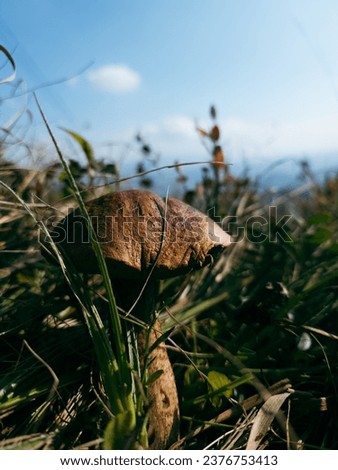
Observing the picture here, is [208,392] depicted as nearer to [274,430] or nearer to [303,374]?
[274,430]

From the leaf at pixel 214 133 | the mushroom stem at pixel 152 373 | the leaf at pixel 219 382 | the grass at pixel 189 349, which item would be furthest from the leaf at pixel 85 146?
the leaf at pixel 219 382

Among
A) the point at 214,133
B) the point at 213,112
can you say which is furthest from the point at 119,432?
the point at 213,112

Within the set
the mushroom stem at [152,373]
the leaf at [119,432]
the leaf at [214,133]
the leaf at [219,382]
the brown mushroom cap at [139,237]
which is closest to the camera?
the leaf at [119,432]

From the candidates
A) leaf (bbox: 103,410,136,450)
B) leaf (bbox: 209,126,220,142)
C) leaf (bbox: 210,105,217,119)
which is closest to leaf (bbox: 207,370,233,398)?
leaf (bbox: 103,410,136,450)

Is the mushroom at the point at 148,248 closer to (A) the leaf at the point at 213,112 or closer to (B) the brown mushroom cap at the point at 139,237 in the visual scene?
(B) the brown mushroom cap at the point at 139,237

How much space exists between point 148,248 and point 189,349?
0.71m

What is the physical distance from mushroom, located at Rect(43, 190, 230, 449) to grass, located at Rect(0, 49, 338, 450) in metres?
Result: 0.06

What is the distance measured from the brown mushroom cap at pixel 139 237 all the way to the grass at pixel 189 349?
2.6 inches

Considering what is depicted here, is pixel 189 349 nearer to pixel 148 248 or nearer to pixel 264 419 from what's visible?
pixel 264 419

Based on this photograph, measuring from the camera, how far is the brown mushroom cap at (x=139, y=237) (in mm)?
1260

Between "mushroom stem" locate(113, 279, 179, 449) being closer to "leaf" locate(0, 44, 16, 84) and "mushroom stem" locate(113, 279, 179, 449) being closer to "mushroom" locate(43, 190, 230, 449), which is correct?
"mushroom" locate(43, 190, 230, 449)

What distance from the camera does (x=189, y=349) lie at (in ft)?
6.01

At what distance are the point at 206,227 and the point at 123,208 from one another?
25 centimetres

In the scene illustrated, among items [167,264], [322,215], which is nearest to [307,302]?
[322,215]
